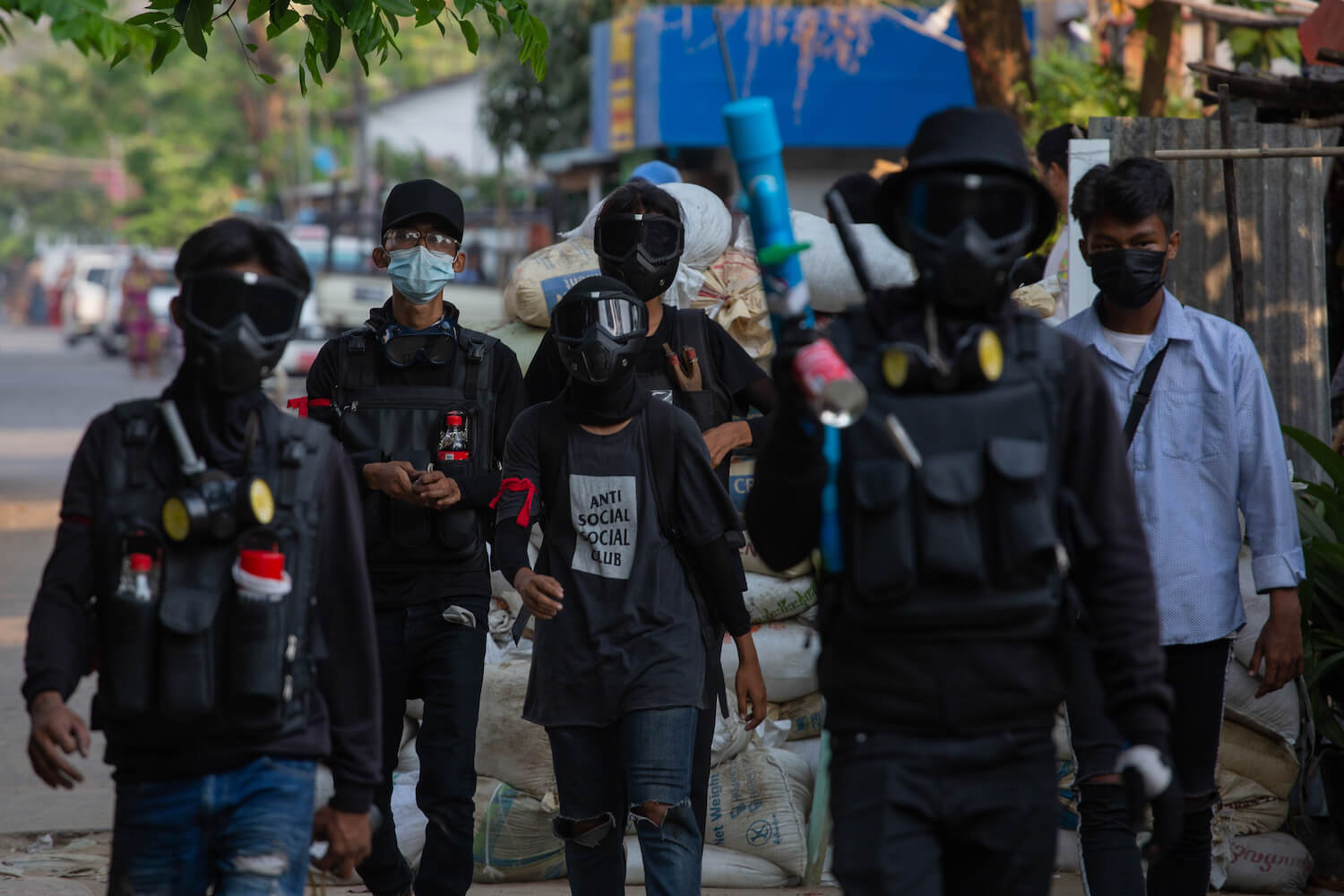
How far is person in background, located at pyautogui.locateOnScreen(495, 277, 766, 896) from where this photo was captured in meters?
4.14

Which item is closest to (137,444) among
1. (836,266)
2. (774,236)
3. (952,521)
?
(774,236)

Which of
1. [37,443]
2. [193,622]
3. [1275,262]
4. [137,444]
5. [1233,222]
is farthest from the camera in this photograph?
[37,443]

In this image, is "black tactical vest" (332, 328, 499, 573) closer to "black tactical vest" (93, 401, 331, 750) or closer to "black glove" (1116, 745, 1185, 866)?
"black tactical vest" (93, 401, 331, 750)

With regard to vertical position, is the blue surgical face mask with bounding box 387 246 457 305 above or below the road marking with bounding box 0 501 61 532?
above

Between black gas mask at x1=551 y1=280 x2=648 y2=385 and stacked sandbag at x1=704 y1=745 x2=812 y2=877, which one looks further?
stacked sandbag at x1=704 y1=745 x2=812 y2=877

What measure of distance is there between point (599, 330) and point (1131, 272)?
1.24 m

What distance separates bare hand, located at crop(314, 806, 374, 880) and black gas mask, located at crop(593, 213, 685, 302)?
1973mm

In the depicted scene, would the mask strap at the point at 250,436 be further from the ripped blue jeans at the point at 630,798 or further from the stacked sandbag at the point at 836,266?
the stacked sandbag at the point at 836,266

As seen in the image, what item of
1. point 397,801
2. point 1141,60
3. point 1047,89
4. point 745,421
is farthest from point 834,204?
point 1141,60

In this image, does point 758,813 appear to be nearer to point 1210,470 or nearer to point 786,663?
point 786,663

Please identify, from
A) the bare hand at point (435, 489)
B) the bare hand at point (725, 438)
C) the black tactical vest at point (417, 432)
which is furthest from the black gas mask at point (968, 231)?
the black tactical vest at point (417, 432)

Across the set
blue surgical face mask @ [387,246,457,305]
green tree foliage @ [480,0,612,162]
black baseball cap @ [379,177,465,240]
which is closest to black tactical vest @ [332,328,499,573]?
blue surgical face mask @ [387,246,457,305]

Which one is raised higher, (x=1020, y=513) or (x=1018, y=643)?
(x=1020, y=513)

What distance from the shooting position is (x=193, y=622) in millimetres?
2947
